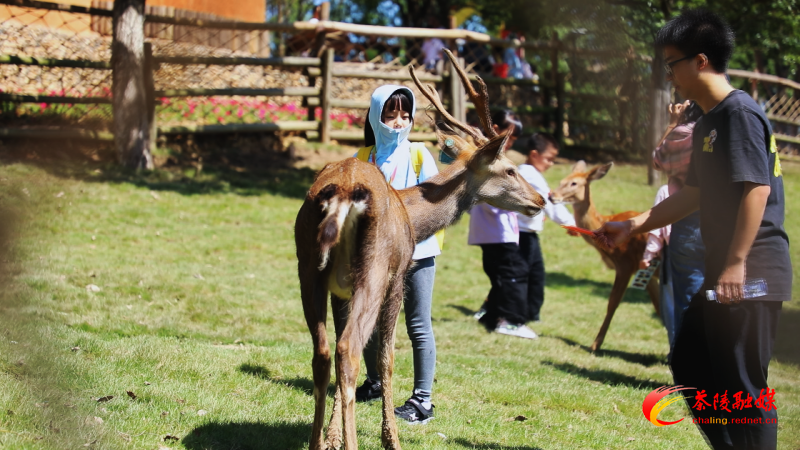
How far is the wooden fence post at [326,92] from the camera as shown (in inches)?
561

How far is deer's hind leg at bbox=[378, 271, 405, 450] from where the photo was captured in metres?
4.11

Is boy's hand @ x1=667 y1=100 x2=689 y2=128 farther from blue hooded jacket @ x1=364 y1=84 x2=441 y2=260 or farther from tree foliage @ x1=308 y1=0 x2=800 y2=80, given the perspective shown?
blue hooded jacket @ x1=364 y1=84 x2=441 y2=260

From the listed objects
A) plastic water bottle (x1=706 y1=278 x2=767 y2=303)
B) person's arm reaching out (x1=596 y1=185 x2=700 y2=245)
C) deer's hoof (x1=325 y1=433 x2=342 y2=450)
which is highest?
person's arm reaching out (x1=596 y1=185 x2=700 y2=245)

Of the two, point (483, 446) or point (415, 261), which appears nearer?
point (483, 446)

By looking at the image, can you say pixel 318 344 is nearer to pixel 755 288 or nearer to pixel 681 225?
pixel 755 288

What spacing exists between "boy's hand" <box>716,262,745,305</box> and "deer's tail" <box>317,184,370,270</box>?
1731 millimetres

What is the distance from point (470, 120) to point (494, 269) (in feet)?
31.8

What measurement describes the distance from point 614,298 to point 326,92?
811 cm

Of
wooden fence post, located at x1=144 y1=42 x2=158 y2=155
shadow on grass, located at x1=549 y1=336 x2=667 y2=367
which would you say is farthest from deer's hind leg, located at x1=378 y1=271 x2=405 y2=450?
wooden fence post, located at x1=144 y1=42 x2=158 y2=155

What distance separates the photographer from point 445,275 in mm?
10469

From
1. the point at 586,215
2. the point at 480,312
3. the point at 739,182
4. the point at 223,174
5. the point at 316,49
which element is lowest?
the point at 480,312

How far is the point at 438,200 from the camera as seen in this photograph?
4.64 metres

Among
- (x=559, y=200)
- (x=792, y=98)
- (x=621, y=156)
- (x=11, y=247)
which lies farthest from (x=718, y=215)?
(x=792, y=98)

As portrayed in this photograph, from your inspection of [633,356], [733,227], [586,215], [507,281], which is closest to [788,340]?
[633,356]
